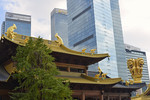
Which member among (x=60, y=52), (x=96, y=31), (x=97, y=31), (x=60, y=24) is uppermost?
(x=60, y=24)

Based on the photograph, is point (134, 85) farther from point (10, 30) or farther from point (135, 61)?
point (10, 30)

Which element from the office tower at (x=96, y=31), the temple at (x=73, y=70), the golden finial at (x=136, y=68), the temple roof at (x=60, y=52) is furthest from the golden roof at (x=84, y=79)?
the office tower at (x=96, y=31)

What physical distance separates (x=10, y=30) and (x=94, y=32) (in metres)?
75.0

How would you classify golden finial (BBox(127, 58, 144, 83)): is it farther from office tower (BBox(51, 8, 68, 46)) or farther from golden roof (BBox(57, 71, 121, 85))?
office tower (BBox(51, 8, 68, 46))

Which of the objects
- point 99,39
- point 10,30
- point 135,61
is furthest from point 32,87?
point 99,39

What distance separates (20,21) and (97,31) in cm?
8916

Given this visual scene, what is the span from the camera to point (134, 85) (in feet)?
92.1

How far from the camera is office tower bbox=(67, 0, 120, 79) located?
303ft

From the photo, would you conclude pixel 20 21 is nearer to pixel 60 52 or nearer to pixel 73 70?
pixel 73 70

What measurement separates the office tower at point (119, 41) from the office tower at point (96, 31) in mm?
12338

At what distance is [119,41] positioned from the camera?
379 ft

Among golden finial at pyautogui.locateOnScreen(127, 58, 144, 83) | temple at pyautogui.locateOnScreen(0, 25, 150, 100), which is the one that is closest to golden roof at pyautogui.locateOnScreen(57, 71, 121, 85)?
temple at pyautogui.locateOnScreen(0, 25, 150, 100)

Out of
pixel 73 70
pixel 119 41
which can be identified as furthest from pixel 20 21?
pixel 73 70

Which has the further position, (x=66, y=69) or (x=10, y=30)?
(x=66, y=69)
